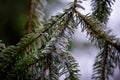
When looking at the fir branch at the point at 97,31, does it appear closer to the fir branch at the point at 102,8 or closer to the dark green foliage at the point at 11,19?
the fir branch at the point at 102,8

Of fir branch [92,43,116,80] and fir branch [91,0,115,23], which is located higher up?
fir branch [91,0,115,23]

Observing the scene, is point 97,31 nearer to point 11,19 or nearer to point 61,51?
point 61,51

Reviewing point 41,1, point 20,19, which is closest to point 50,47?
point 41,1

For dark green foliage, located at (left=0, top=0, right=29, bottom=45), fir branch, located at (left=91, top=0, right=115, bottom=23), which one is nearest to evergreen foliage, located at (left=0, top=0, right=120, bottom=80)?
fir branch, located at (left=91, top=0, right=115, bottom=23)

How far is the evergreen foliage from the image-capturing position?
67 cm

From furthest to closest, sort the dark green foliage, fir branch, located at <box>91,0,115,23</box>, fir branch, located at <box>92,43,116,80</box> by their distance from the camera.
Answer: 1. the dark green foliage
2. fir branch, located at <box>91,0,115,23</box>
3. fir branch, located at <box>92,43,116,80</box>

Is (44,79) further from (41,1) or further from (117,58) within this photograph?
(41,1)

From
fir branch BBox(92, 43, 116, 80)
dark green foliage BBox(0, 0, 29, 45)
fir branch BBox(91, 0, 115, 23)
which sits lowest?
fir branch BBox(92, 43, 116, 80)

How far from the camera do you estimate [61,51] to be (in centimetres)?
68

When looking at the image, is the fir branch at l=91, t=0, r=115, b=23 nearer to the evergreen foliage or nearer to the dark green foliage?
the evergreen foliage

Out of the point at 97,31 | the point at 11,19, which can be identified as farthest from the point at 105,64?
the point at 11,19

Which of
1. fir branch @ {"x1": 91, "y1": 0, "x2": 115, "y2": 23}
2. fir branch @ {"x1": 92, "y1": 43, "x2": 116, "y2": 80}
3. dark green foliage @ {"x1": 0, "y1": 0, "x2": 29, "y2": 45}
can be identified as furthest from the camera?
dark green foliage @ {"x1": 0, "y1": 0, "x2": 29, "y2": 45}

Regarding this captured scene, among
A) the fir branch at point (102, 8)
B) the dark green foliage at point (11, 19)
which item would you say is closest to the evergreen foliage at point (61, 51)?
the fir branch at point (102, 8)

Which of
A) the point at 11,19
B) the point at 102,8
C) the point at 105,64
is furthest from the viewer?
the point at 11,19
